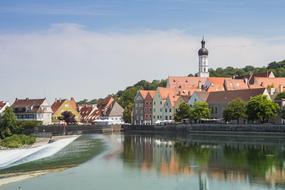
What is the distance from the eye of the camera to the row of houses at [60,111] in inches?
4791

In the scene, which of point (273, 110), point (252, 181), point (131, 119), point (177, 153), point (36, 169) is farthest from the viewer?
point (131, 119)

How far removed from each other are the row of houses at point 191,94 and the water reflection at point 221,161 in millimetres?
36737

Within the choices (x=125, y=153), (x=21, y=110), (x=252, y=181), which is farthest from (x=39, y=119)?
(x=252, y=181)

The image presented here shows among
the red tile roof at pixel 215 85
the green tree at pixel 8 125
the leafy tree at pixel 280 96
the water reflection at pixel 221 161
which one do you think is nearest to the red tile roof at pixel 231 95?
the leafy tree at pixel 280 96

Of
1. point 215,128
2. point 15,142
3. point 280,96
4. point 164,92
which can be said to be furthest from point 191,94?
point 15,142

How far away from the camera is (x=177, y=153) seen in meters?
57.8

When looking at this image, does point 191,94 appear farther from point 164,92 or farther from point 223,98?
point 223,98

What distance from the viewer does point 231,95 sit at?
10238 centimetres

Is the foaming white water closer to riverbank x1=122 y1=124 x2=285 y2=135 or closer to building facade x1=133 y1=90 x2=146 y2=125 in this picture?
riverbank x1=122 y1=124 x2=285 y2=135

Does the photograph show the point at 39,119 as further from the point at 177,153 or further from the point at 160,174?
the point at 160,174

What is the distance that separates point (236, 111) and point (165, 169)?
157ft

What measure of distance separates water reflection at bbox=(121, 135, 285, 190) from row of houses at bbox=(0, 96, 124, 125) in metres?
60.0

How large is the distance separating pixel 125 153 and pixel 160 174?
1751cm

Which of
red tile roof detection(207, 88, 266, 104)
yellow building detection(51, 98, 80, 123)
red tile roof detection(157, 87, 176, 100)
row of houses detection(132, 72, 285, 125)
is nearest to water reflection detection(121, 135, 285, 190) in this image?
red tile roof detection(207, 88, 266, 104)
